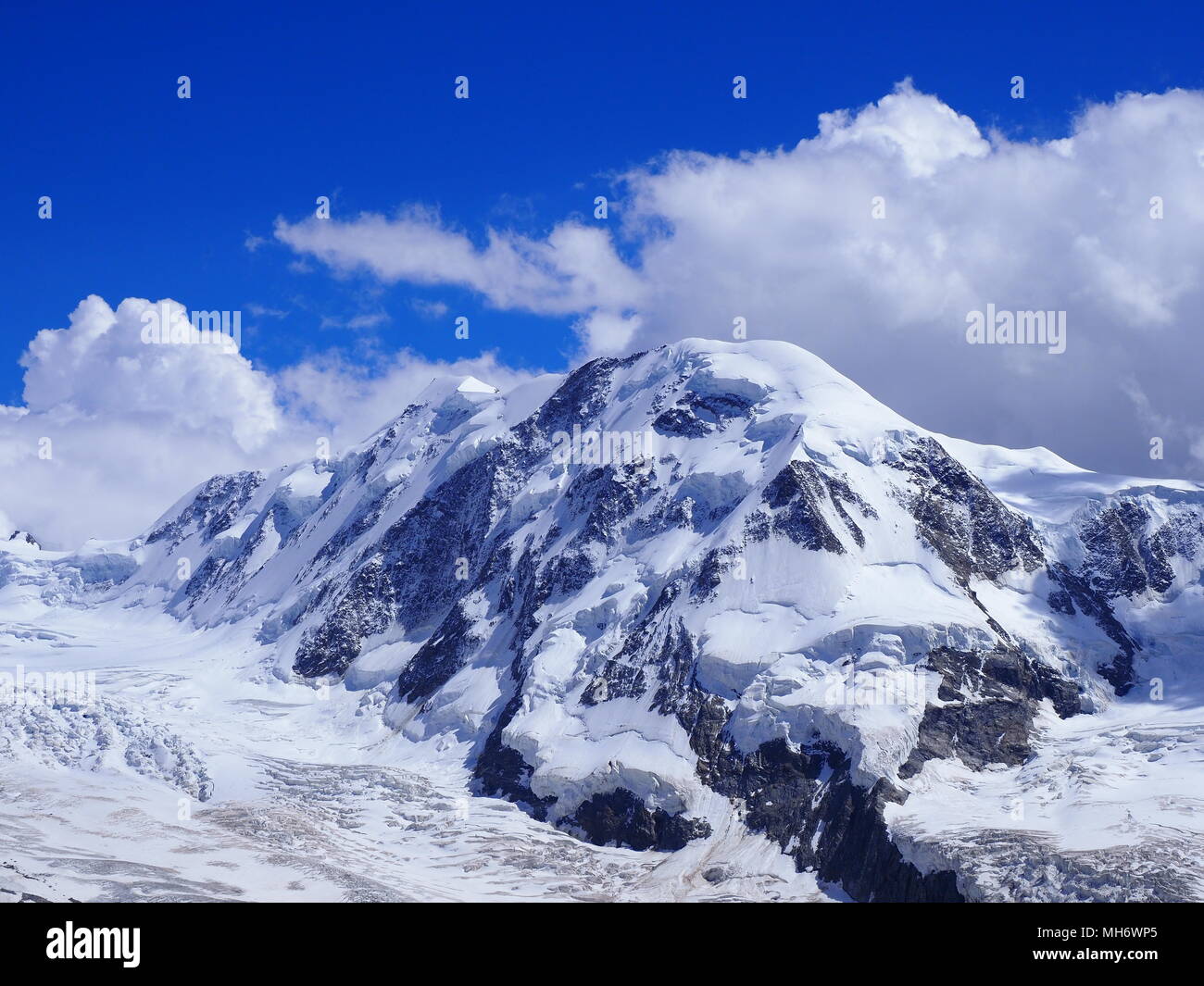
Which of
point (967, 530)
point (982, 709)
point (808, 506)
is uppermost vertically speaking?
point (808, 506)

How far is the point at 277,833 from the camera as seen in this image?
500 feet

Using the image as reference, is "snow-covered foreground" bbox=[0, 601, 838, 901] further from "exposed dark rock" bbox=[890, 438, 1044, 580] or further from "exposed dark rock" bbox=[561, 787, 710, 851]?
"exposed dark rock" bbox=[890, 438, 1044, 580]

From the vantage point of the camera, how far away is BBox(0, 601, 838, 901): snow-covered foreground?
133m

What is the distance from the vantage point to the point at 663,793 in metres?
152

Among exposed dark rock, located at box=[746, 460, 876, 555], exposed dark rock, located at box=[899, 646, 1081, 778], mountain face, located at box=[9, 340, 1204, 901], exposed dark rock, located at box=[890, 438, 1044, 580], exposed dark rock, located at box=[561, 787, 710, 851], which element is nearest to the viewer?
mountain face, located at box=[9, 340, 1204, 901]

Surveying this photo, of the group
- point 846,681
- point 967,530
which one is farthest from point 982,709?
point 967,530

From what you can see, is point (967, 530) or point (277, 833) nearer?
point (277, 833)

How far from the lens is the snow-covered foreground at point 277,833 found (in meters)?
133

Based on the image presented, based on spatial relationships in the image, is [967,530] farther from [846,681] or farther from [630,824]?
[630,824]

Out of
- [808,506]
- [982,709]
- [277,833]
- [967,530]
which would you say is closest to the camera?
[277,833]

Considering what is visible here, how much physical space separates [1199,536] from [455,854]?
406 ft

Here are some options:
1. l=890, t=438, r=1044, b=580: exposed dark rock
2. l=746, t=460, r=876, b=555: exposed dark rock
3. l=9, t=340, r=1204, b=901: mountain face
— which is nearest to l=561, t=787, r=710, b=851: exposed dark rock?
l=9, t=340, r=1204, b=901: mountain face
